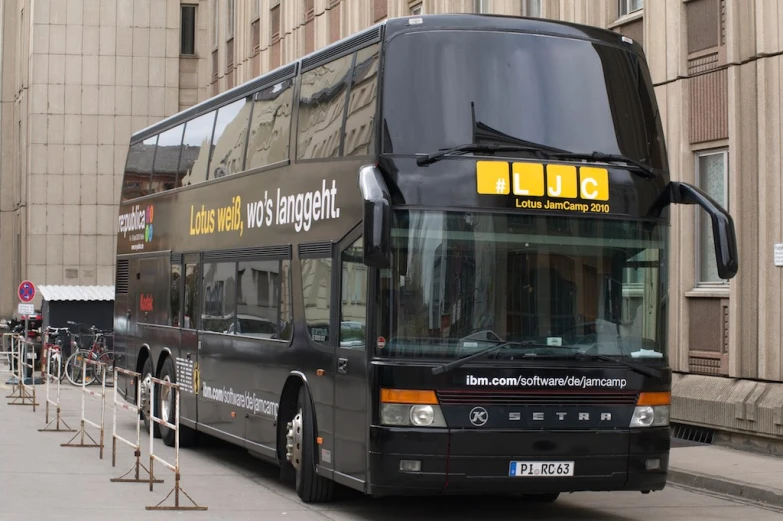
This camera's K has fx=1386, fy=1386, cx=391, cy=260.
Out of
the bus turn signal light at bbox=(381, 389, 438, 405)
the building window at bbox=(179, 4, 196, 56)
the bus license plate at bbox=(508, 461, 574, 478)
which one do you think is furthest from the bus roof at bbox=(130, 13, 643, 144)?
the building window at bbox=(179, 4, 196, 56)

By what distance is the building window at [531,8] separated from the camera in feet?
75.4

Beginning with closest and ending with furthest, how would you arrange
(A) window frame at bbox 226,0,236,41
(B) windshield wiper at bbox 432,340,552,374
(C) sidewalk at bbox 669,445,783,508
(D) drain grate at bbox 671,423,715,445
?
(B) windshield wiper at bbox 432,340,552,374
(C) sidewalk at bbox 669,445,783,508
(D) drain grate at bbox 671,423,715,445
(A) window frame at bbox 226,0,236,41

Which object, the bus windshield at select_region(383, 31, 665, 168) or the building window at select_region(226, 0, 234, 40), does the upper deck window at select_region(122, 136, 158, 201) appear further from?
the building window at select_region(226, 0, 234, 40)

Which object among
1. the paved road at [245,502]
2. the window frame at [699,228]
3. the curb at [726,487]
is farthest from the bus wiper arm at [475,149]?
the window frame at [699,228]

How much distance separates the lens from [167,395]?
17.2 m

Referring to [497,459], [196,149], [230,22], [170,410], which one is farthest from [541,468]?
[230,22]

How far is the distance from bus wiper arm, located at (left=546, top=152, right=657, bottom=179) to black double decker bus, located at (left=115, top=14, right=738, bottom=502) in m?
0.02

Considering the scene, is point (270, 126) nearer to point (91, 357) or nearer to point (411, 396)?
point (411, 396)

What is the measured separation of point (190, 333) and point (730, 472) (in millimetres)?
6301

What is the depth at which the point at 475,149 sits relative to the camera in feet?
34.1

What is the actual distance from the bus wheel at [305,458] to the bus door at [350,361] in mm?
756

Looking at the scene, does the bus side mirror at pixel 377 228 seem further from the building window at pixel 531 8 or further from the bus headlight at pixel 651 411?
the building window at pixel 531 8

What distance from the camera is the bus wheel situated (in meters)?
11.9

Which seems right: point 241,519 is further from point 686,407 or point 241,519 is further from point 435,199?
point 686,407
